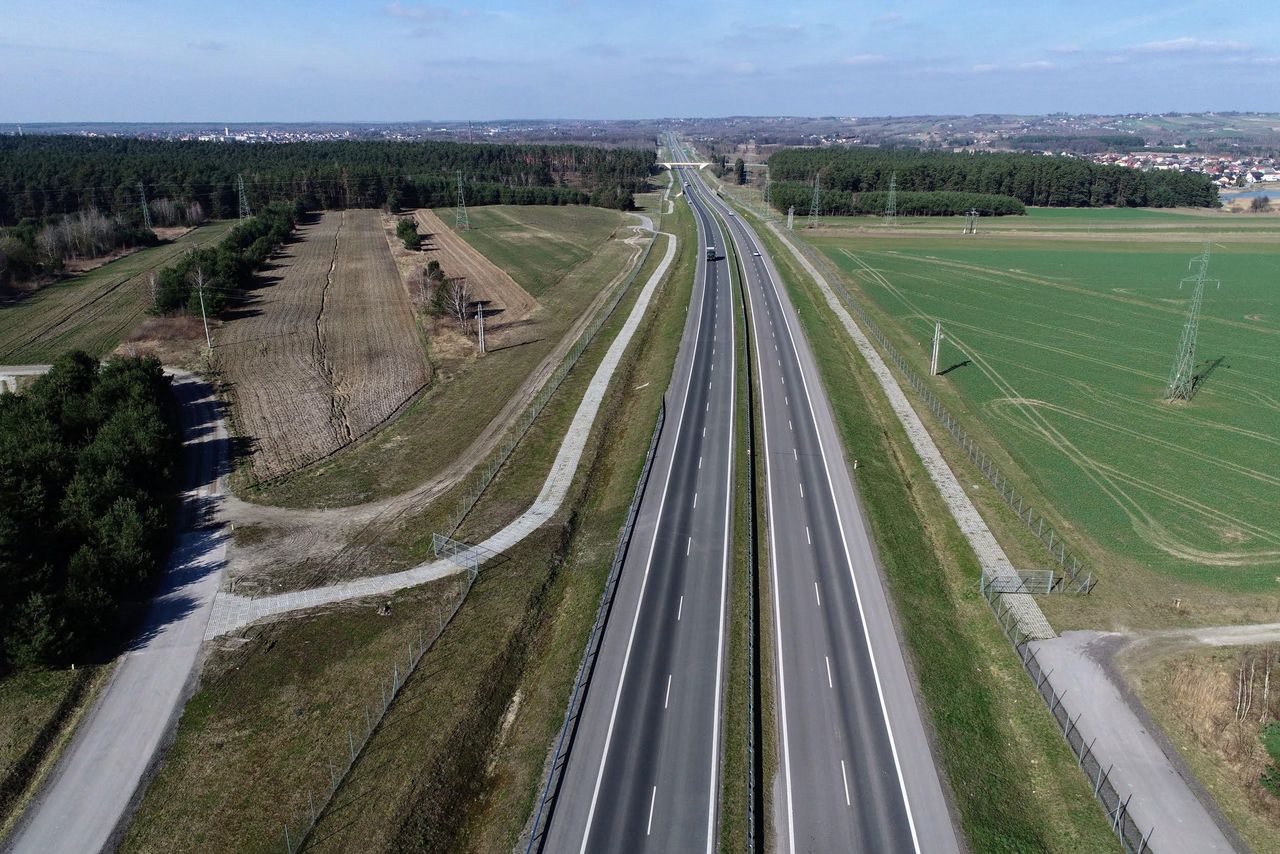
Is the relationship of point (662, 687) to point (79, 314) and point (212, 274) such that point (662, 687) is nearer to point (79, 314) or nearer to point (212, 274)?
point (212, 274)

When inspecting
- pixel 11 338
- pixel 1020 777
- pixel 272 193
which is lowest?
pixel 1020 777

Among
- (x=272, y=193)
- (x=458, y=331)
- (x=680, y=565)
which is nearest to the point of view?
(x=680, y=565)

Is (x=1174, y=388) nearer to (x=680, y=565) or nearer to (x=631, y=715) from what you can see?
(x=680, y=565)

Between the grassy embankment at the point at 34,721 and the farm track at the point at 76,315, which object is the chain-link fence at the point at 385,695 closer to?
the grassy embankment at the point at 34,721

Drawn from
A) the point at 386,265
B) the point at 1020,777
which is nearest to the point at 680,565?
the point at 1020,777

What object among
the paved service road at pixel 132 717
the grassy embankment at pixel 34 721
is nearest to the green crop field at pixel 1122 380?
the paved service road at pixel 132 717

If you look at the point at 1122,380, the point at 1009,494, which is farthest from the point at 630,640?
Result: the point at 1122,380
